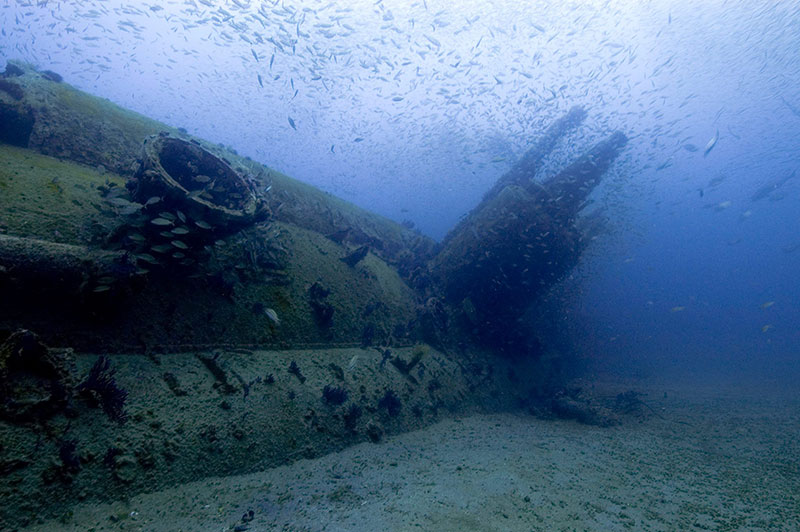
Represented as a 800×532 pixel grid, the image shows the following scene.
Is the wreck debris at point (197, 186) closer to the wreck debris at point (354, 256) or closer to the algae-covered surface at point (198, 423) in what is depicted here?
the algae-covered surface at point (198, 423)

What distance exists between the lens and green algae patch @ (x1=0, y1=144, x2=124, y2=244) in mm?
4531

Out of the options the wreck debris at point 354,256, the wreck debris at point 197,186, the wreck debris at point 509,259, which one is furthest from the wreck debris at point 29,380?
the wreck debris at point 509,259

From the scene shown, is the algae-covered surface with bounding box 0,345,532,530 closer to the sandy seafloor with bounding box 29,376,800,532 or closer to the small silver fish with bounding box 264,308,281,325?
the sandy seafloor with bounding box 29,376,800,532

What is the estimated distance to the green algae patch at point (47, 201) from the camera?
453cm

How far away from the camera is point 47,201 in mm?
4914

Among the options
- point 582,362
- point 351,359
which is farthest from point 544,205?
point 582,362

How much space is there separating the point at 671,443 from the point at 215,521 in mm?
10119

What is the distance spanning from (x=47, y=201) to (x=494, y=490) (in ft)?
26.6

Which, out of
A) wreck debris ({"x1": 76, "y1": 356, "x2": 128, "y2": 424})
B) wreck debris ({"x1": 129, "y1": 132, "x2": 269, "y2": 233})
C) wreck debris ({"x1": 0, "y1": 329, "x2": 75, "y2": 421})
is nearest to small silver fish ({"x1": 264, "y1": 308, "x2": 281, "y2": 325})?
wreck debris ({"x1": 129, "y1": 132, "x2": 269, "y2": 233})

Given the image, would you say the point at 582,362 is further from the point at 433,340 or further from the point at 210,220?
the point at 210,220

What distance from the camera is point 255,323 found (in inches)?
234

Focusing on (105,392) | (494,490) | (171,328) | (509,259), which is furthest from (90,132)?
(509,259)

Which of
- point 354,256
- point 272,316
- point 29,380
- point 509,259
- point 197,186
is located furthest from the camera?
point 509,259

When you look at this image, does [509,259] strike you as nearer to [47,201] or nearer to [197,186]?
[197,186]
